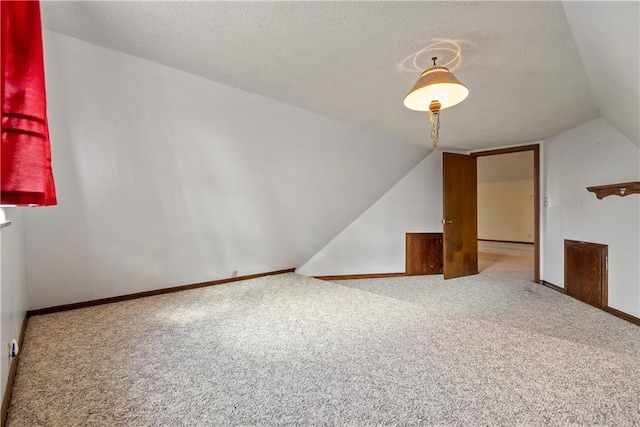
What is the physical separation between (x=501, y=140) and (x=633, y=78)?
2.45 metres

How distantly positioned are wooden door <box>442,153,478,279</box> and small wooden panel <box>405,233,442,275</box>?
44 centimetres

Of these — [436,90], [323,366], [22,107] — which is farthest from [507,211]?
[22,107]

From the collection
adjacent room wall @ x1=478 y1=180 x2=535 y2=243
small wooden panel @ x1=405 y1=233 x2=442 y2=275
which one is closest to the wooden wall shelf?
small wooden panel @ x1=405 y1=233 x2=442 y2=275

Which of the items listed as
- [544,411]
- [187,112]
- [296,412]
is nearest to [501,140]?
[544,411]

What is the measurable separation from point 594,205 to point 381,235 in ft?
8.35

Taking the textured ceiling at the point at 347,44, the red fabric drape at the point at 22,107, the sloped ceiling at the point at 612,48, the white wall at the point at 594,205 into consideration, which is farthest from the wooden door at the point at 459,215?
the red fabric drape at the point at 22,107

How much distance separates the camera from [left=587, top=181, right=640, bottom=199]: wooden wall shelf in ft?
8.46

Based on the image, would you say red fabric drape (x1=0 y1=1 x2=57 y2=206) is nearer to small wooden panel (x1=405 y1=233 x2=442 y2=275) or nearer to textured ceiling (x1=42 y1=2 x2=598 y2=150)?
textured ceiling (x1=42 y1=2 x2=598 y2=150)

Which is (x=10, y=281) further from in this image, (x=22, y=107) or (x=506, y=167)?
(x=506, y=167)

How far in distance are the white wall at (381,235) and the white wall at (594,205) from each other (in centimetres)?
163

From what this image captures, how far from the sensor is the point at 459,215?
14.1 ft

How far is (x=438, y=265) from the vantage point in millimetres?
4727

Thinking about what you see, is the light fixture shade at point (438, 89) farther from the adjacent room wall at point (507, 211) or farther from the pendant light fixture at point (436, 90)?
the adjacent room wall at point (507, 211)

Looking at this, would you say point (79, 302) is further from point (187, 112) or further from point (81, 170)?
point (187, 112)
